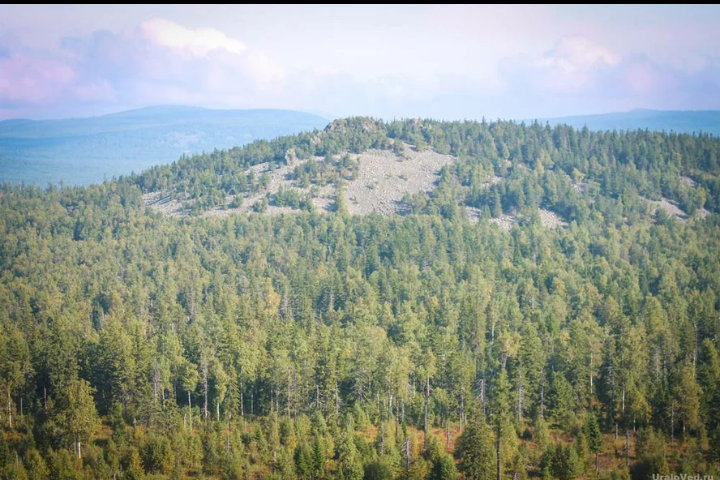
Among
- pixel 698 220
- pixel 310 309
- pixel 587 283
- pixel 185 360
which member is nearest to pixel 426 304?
pixel 310 309

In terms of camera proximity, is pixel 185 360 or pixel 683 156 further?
pixel 683 156

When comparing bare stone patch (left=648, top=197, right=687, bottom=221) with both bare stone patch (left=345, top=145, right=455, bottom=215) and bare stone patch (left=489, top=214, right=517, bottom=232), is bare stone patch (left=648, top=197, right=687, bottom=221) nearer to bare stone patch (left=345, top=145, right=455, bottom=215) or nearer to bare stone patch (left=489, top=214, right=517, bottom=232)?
bare stone patch (left=489, top=214, right=517, bottom=232)

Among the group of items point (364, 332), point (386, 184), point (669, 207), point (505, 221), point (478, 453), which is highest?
point (386, 184)

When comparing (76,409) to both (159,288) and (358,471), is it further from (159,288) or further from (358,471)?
(159,288)

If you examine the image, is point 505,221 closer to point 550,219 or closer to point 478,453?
point 550,219

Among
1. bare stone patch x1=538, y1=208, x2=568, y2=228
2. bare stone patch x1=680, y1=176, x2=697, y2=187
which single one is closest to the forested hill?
bare stone patch x1=538, y1=208, x2=568, y2=228

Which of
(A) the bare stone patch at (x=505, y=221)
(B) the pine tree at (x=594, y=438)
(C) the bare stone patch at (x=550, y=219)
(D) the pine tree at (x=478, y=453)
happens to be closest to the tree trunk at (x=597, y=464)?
(B) the pine tree at (x=594, y=438)

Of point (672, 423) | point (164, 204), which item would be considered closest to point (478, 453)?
point (672, 423)

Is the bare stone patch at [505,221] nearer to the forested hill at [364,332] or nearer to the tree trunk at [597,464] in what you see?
the forested hill at [364,332]
